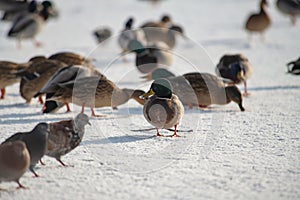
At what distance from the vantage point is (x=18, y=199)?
3.78 m

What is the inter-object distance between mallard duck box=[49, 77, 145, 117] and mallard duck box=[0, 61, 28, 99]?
1.31 m

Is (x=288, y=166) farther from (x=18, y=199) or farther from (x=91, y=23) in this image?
(x=91, y=23)

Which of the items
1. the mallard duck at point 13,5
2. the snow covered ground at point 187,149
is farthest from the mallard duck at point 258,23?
the mallard duck at point 13,5

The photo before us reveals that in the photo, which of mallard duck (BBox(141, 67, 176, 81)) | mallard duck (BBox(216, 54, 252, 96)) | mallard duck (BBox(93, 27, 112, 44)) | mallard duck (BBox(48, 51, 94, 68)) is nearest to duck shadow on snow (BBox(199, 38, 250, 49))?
mallard duck (BBox(93, 27, 112, 44))

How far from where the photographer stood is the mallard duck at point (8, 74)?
24.4ft

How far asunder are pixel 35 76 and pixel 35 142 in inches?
131

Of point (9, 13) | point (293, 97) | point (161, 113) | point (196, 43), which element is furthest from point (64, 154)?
point (9, 13)

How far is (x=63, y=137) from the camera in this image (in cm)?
441

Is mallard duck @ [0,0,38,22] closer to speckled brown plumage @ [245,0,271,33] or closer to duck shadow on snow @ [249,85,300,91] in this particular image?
speckled brown plumage @ [245,0,271,33]

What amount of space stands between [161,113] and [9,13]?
10.3 metres

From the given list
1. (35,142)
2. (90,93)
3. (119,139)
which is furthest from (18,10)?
(35,142)


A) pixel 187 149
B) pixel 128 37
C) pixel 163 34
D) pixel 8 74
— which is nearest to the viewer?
pixel 187 149

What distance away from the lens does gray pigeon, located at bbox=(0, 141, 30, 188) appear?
375 cm

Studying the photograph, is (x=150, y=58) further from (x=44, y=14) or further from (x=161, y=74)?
(x=44, y=14)
